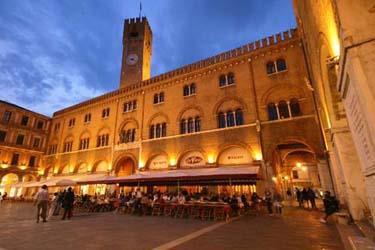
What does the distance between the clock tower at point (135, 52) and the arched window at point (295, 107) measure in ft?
68.4

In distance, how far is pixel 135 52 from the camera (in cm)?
3159

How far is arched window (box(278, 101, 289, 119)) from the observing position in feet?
47.3

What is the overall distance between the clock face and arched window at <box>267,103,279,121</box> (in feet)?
72.7

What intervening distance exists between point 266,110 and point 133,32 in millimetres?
26574

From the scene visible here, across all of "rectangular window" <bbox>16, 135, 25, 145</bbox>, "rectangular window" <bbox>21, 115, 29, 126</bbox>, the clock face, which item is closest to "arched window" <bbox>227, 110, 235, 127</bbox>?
the clock face

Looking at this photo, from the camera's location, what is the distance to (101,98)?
24.7m

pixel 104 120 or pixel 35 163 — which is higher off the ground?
pixel 104 120

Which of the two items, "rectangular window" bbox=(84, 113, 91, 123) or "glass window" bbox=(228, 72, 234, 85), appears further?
"rectangular window" bbox=(84, 113, 91, 123)

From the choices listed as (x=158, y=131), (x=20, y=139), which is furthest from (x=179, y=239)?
(x=20, y=139)

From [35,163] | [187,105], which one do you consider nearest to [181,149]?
[187,105]

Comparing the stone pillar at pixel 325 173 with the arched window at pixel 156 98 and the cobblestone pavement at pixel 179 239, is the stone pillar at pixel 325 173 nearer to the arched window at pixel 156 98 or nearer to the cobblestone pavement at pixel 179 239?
the cobblestone pavement at pixel 179 239

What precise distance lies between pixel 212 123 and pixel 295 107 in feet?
19.6

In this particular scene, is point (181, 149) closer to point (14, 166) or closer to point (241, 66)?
point (241, 66)

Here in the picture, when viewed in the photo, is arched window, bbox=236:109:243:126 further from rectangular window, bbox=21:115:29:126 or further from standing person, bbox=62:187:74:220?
rectangular window, bbox=21:115:29:126
